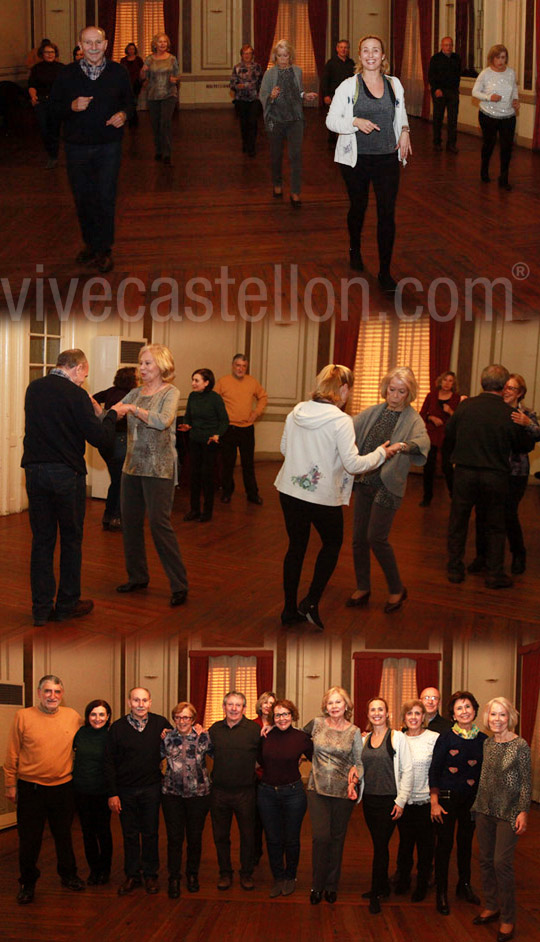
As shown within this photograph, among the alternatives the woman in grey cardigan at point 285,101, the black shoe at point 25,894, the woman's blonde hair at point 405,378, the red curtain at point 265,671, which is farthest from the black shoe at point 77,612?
the woman in grey cardigan at point 285,101

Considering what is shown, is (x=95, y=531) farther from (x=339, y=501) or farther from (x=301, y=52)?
(x=301, y=52)

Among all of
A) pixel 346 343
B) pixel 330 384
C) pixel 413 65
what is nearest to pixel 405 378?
pixel 330 384

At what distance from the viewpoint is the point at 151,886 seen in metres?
4.85

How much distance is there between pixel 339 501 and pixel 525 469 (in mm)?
1441

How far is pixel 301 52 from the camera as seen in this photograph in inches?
648

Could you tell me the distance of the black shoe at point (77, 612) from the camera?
485cm

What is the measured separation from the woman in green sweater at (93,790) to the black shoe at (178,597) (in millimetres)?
558

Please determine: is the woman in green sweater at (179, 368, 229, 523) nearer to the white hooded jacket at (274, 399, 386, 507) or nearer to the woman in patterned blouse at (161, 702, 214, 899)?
A: the white hooded jacket at (274, 399, 386, 507)

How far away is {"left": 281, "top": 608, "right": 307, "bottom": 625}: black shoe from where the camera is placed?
495cm

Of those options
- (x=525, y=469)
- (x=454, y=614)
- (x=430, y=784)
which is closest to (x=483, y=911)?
(x=430, y=784)

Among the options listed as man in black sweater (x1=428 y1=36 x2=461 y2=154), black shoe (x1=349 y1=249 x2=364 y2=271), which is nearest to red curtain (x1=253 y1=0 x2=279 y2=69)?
man in black sweater (x1=428 y1=36 x2=461 y2=154)

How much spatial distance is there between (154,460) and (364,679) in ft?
10.2

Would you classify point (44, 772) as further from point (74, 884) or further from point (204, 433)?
point (204, 433)

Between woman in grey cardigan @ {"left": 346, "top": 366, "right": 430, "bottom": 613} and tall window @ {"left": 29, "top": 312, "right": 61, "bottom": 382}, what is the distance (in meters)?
2.73
